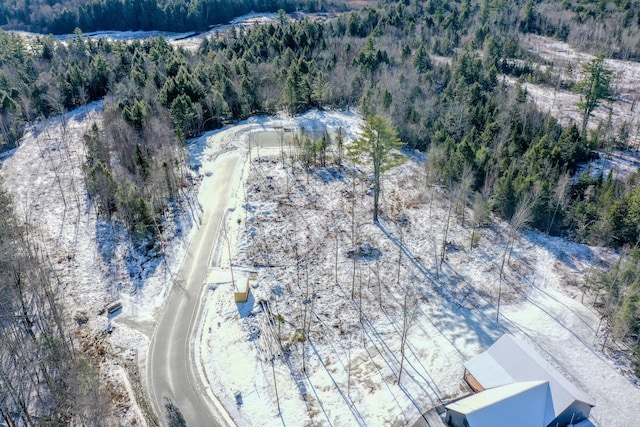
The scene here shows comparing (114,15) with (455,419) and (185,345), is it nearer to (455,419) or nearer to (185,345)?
(185,345)

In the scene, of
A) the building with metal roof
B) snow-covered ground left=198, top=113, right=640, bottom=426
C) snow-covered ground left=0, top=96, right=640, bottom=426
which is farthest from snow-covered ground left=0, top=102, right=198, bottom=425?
the building with metal roof

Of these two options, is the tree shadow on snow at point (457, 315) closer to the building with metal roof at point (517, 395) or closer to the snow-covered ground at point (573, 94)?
the building with metal roof at point (517, 395)

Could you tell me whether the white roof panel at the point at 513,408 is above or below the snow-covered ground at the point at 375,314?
above

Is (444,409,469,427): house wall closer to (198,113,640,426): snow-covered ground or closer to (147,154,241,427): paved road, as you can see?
(198,113,640,426): snow-covered ground

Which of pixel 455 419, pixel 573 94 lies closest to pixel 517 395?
pixel 455 419

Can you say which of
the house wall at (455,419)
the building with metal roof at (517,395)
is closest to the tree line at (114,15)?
the building with metal roof at (517,395)

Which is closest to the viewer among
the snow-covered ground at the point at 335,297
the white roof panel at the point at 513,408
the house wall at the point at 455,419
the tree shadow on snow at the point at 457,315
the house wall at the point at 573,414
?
the white roof panel at the point at 513,408
